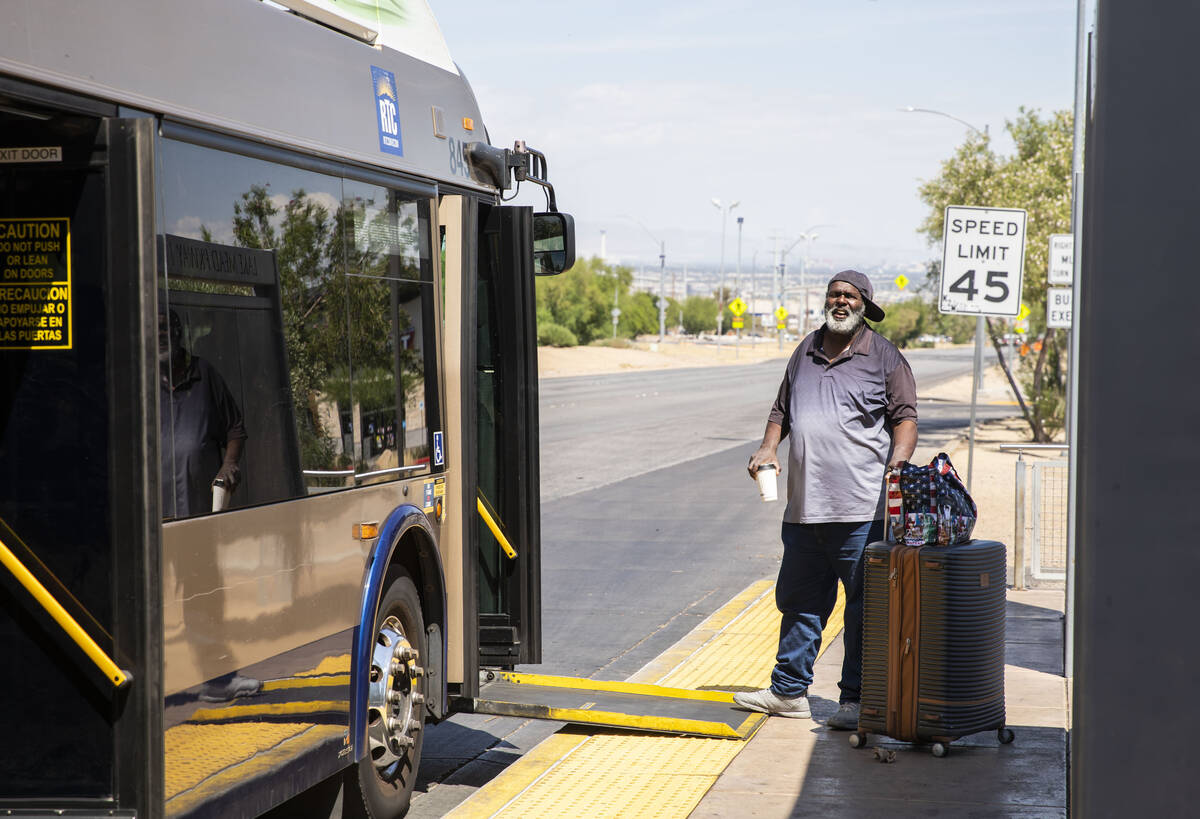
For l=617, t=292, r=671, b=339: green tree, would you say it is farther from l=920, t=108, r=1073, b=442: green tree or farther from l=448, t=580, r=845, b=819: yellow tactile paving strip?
l=448, t=580, r=845, b=819: yellow tactile paving strip

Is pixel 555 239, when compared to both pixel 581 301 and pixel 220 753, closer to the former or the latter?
pixel 220 753

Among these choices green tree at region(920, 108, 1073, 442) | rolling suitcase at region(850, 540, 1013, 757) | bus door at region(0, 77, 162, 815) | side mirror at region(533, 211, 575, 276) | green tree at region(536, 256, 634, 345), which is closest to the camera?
bus door at region(0, 77, 162, 815)

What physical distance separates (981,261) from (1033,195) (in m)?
16.6

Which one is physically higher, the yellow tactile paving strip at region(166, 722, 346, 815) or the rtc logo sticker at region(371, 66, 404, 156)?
the rtc logo sticker at region(371, 66, 404, 156)

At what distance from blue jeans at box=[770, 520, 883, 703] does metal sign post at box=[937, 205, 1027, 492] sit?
6313 millimetres

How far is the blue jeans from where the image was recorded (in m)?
6.73

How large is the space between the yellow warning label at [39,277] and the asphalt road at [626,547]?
293 cm

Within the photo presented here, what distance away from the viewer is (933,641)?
6.20 m

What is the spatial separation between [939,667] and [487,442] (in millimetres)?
2366

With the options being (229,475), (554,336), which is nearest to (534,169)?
(229,475)

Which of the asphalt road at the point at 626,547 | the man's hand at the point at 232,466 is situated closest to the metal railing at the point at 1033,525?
the asphalt road at the point at 626,547

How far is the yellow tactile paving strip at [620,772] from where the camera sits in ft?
18.1

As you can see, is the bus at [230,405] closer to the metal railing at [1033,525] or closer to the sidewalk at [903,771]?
the sidewalk at [903,771]

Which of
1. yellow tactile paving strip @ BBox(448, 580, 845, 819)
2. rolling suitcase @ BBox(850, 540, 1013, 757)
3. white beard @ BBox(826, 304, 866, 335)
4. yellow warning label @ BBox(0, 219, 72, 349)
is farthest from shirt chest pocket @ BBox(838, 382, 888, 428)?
yellow warning label @ BBox(0, 219, 72, 349)
